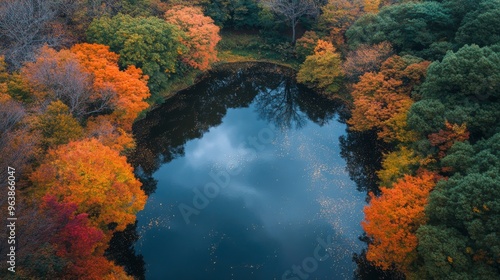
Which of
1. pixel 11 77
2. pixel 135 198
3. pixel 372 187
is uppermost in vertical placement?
pixel 11 77

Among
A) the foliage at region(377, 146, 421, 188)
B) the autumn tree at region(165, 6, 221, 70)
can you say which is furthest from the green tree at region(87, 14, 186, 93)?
the foliage at region(377, 146, 421, 188)

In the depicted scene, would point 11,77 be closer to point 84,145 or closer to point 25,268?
point 84,145

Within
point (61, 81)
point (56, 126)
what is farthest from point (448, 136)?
point (61, 81)

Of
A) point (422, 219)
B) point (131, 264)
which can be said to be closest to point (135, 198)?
point (131, 264)

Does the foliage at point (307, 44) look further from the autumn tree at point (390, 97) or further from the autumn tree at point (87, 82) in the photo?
the autumn tree at point (87, 82)

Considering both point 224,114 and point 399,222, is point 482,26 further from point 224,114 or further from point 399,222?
point 224,114

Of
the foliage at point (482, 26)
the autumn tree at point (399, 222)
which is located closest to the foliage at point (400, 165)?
the autumn tree at point (399, 222)
